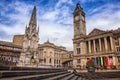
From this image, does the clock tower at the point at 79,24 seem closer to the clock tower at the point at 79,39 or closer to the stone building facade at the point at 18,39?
the clock tower at the point at 79,39

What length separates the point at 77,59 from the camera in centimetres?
5203

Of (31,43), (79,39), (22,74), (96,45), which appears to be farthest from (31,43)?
(22,74)

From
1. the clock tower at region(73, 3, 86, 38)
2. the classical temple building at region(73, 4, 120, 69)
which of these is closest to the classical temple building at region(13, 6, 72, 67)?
the classical temple building at region(73, 4, 120, 69)

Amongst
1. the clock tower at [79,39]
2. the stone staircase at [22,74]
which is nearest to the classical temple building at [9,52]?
the clock tower at [79,39]

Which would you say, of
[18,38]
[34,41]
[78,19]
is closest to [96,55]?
[78,19]

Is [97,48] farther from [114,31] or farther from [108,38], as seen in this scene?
[114,31]

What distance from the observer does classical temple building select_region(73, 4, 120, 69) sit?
139 ft

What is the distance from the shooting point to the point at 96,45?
5000 centimetres

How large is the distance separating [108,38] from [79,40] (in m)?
12.7

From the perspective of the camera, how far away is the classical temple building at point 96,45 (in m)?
42.3

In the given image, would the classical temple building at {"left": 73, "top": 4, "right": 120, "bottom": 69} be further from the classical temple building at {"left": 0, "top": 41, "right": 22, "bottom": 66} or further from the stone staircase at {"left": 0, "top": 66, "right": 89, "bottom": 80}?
the stone staircase at {"left": 0, "top": 66, "right": 89, "bottom": 80}

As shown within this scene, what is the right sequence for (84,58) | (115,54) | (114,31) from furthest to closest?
1. (84,58)
2. (114,31)
3. (115,54)

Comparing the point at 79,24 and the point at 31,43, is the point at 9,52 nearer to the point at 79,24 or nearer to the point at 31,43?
the point at 31,43

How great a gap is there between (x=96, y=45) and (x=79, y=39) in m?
8.18
